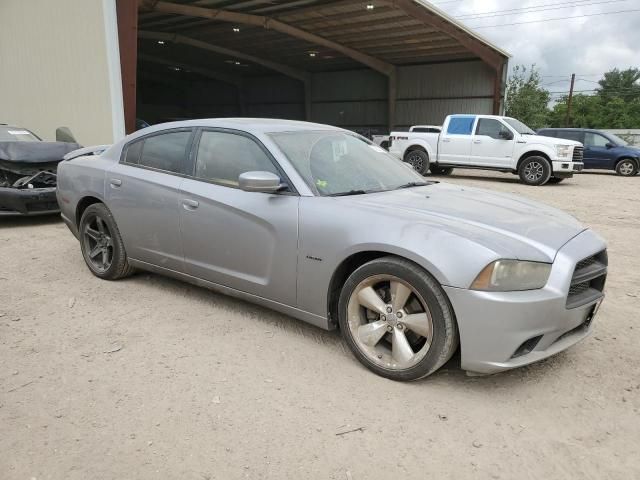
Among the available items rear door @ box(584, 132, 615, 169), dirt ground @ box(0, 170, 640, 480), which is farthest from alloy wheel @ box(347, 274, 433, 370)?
rear door @ box(584, 132, 615, 169)

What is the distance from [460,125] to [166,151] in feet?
41.1

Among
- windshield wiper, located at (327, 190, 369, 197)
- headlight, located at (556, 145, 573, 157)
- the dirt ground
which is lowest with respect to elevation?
the dirt ground

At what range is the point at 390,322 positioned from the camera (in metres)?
2.96

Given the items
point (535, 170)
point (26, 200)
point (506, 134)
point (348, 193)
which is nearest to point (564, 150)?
point (535, 170)

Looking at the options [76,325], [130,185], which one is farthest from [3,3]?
[76,325]

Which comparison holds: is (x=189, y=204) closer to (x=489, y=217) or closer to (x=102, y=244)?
(x=102, y=244)

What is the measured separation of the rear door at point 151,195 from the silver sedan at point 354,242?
1 cm

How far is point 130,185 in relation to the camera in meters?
4.32

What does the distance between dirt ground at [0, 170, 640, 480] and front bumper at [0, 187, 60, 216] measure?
3512mm

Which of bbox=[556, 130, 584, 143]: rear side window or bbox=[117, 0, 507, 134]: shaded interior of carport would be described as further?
bbox=[117, 0, 507, 134]: shaded interior of carport

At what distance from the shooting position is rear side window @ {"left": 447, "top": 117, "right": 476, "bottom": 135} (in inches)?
588

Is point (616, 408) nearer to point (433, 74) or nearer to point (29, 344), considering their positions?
point (29, 344)

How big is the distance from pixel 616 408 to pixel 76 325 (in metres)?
3.64

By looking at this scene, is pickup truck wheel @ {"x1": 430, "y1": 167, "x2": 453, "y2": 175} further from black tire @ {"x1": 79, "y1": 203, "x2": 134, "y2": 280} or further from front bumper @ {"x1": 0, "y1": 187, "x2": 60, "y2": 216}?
black tire @ {"x1": 79, "y1": 203, "x2": 134, "y2": 280}
